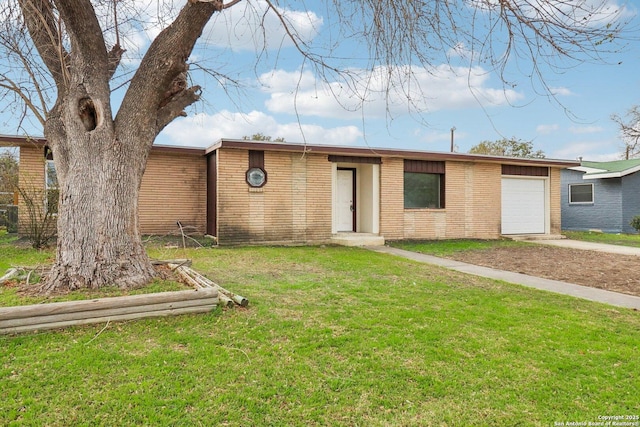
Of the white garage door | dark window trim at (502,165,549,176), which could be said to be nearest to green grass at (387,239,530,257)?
the white garage door

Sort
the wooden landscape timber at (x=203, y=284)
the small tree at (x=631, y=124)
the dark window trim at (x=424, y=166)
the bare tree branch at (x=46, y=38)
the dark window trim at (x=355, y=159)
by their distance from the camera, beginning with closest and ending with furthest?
the wooden landscape timber at (x=203, y=284)
the bare tree branch at (x=46, y=38)
the dark window trim at (x=355, y=159)
the dark window trim at (x=424, y=166)
the small tree at (x=631, y=124)

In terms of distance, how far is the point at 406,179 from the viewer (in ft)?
44.8

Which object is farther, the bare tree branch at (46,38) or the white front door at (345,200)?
the white front door at (345,200)

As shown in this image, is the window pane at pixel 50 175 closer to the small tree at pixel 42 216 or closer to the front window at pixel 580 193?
the small tree at pixel 42 216

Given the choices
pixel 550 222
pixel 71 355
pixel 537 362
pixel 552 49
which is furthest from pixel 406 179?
pixel 71 355

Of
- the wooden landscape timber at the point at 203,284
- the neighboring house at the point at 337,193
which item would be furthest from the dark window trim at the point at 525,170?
the wooden landscape timber at the point at 203,284

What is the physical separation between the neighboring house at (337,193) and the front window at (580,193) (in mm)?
5623

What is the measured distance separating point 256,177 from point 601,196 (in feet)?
55.6

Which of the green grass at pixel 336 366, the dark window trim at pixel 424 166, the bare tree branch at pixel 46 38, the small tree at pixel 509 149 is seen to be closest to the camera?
the green grass at pixel 336 366

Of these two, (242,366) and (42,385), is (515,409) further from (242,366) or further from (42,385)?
(42,385)

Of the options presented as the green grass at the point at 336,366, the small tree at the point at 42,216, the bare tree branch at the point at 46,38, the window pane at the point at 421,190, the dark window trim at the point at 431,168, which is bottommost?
the green grass at the point at 336,366

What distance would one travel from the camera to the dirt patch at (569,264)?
23.4ft

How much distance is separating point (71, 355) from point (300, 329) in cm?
195

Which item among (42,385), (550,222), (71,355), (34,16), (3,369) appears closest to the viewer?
(42,385)
